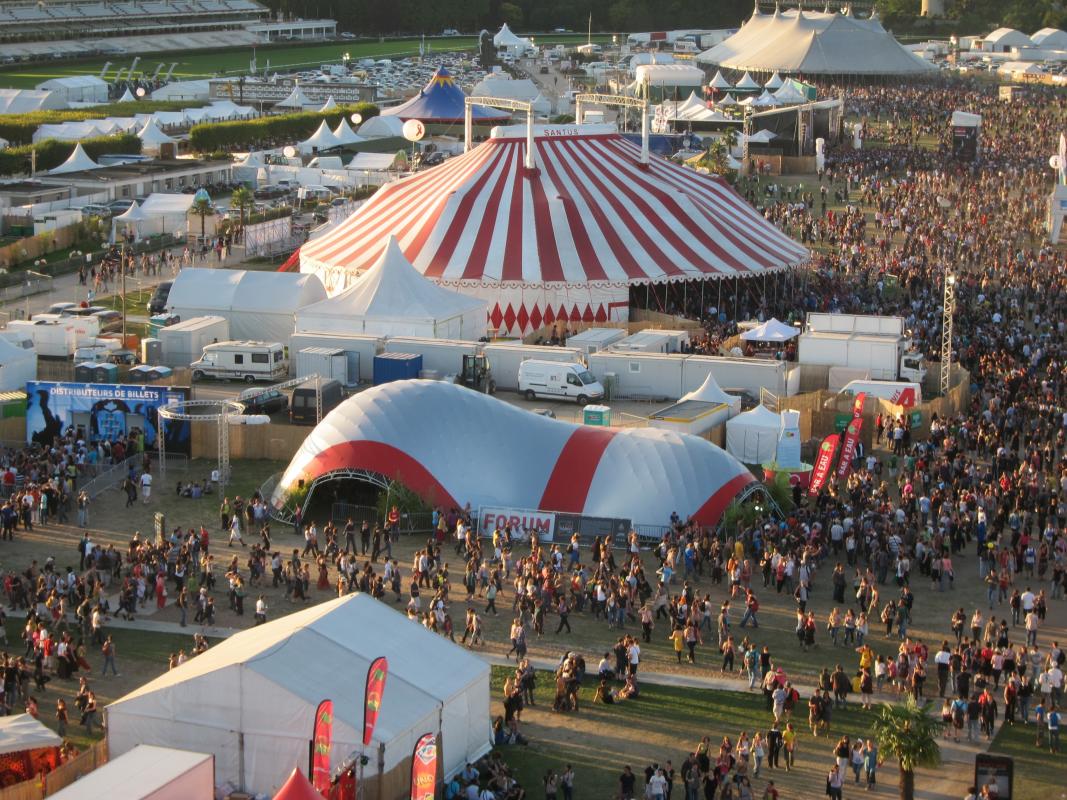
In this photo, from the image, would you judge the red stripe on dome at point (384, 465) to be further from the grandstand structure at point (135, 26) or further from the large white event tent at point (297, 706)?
the grandstand structure at point (135, 26)

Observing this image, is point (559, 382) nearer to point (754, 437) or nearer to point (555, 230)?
point (754, 437)

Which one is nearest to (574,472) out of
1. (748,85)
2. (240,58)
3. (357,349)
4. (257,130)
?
(357,349)

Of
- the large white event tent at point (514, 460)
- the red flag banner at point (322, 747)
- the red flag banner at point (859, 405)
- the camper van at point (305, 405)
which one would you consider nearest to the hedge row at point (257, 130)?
the camper van at point (305, 405)

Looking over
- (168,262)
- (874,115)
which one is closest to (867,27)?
(874,115)

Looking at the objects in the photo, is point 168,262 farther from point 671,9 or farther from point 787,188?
point 671,9

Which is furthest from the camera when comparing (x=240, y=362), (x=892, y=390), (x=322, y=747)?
(x=240, y=362)

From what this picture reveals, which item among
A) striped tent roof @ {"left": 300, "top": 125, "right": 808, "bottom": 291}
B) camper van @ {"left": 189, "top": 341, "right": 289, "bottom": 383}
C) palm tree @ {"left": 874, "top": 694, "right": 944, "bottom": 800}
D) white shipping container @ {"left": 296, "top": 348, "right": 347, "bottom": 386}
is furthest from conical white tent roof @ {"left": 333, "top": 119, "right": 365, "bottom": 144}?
palm tree @ {"left": 874, "top": 694, "right": 944, "bottom": 800}

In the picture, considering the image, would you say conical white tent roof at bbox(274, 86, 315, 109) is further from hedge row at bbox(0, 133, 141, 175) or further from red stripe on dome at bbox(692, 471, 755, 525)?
red stripe on dome at bbox(692, 471, 755, 525)
